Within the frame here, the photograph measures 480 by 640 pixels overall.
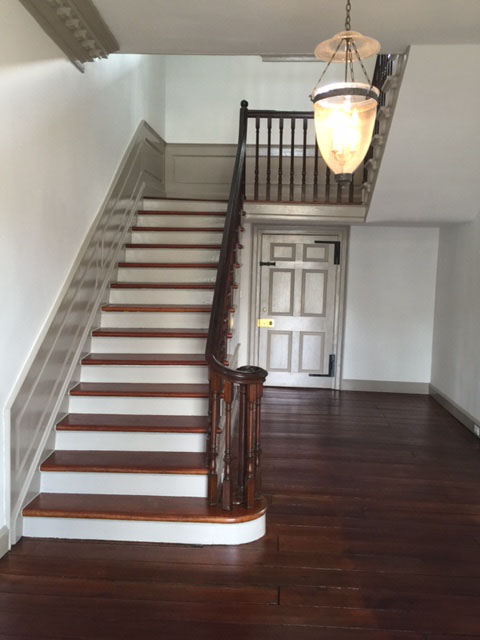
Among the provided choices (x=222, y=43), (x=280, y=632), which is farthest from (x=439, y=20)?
(x=280, y=632)

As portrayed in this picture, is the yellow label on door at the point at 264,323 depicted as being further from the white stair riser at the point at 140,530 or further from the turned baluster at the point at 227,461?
the white stair riser at the point at 140,530

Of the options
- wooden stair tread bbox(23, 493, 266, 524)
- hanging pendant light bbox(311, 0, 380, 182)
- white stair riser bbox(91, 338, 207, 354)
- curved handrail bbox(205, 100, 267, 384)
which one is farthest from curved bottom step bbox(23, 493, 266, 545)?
hanging pendant light bbox(311, 0, 380, 182)

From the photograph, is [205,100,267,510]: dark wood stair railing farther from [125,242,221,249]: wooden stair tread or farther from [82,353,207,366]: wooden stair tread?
[125,242,221,249]: wooden stair tread

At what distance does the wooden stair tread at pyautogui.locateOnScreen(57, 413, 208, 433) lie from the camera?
3193mm

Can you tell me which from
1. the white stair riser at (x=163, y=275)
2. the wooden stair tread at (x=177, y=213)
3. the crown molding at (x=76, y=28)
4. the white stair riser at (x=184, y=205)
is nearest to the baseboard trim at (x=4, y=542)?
the white stair riser at (x=163, y=275)

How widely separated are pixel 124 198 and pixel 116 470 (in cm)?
278

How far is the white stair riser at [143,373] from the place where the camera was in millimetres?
3727

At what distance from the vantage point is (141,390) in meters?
3.50

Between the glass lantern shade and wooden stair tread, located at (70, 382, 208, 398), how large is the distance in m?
1.76

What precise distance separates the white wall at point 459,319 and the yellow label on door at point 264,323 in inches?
79.5

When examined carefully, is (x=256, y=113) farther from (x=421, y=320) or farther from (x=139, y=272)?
(x=421, y=320)

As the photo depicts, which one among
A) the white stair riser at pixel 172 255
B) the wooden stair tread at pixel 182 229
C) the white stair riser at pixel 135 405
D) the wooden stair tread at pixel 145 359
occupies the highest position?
the wooden stair tread at pixel 182 229

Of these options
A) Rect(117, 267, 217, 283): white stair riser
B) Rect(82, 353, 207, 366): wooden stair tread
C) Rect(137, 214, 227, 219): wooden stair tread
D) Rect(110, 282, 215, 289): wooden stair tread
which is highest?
Rect(137, 214, 227, 219): wooden stair tread

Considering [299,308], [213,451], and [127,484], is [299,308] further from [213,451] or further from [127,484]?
[127,484]
